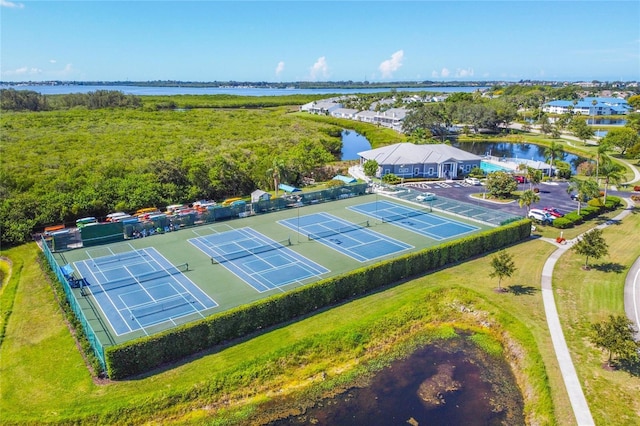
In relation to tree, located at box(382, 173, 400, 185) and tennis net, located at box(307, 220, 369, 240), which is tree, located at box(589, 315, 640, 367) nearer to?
tennis net, located at box(307, 220, 369, 240)

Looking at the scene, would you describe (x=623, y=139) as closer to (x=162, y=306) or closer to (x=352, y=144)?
(x=352, y=144)

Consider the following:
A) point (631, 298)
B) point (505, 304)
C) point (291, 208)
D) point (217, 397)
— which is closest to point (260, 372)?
point (217, 397)

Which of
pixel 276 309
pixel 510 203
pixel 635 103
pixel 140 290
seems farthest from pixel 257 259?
pixel 635 103

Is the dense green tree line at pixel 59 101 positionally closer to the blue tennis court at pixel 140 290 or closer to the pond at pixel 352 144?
the pond at pixel 352 144

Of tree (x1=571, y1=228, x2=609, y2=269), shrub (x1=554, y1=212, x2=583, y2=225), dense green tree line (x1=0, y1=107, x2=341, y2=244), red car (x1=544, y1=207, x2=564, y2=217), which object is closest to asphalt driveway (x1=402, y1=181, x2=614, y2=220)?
red car (x1=544, y1=207, x2=564, y2=217)

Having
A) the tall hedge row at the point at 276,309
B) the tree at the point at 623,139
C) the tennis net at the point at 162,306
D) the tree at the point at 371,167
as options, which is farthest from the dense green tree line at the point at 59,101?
the tall hedge row at the point at 276,309
